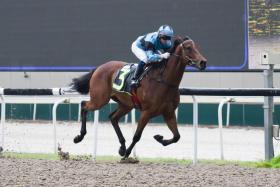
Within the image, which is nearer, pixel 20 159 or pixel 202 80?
pixel 20 159

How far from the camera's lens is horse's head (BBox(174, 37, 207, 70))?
30.2 feet

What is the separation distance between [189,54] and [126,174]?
1.78 metres

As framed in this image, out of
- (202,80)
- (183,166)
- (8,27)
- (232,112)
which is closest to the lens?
(183,166)

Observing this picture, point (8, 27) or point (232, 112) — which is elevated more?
point (8, 27)

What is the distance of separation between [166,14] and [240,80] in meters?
2.49

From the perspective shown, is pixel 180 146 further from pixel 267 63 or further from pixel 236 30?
pixel 236 30

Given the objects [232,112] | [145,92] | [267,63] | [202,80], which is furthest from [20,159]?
[202,80]

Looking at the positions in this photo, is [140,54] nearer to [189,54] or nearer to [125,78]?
[125,78]

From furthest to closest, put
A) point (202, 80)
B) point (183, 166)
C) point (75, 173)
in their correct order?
1. point (202, 80)
2. point (183, 166)
3. point (75, 173)

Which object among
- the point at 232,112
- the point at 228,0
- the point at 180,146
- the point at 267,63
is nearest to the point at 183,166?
the point at 267,63

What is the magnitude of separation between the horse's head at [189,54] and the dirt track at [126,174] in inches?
45.9

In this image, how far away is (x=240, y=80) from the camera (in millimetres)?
19250

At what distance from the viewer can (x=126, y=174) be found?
830 centimetres

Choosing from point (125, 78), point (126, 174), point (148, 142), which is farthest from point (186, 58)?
point (148, 142)
